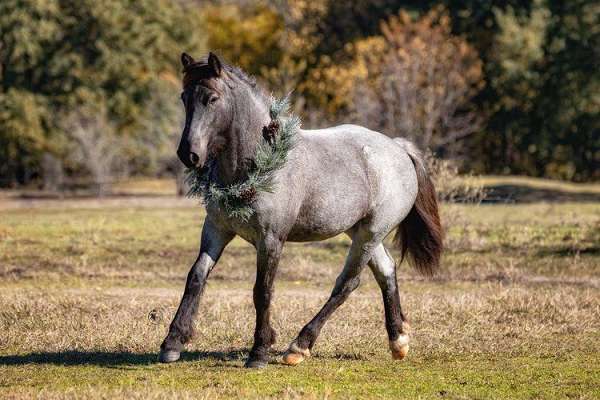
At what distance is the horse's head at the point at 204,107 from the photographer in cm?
830

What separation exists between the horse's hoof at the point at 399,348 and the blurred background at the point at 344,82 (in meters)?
30.4

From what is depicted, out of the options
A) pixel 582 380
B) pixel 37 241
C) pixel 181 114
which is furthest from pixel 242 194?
pixel 181 114

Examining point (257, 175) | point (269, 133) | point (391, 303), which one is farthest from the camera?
point (391, 303)

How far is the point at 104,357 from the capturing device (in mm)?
9430

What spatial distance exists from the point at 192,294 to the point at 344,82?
3836 centimetres

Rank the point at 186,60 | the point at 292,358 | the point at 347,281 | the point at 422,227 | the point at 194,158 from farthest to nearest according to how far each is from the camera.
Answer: the point at 422,227, the point at 347,281, the point at 292,358, the point at 186,60, the point at 194,158

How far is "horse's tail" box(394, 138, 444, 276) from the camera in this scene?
1072 cm

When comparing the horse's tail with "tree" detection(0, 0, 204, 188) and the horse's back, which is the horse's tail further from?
"tree" detection(0, 0, 204, 188)

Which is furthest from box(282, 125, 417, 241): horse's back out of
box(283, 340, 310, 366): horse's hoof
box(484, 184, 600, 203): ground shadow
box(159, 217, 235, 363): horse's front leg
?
box(484, 184, 600, 203): ground shadow

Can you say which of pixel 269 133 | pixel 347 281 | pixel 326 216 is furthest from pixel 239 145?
pixel 347 281

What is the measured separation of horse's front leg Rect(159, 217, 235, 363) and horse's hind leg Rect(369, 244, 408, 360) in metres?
1.77

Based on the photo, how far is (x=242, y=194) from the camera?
28.3 feet

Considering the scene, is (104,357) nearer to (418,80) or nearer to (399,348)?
(399,348)

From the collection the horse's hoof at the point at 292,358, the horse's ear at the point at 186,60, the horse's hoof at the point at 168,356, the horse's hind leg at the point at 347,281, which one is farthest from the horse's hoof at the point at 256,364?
the horse's ear at the point at 186,60
